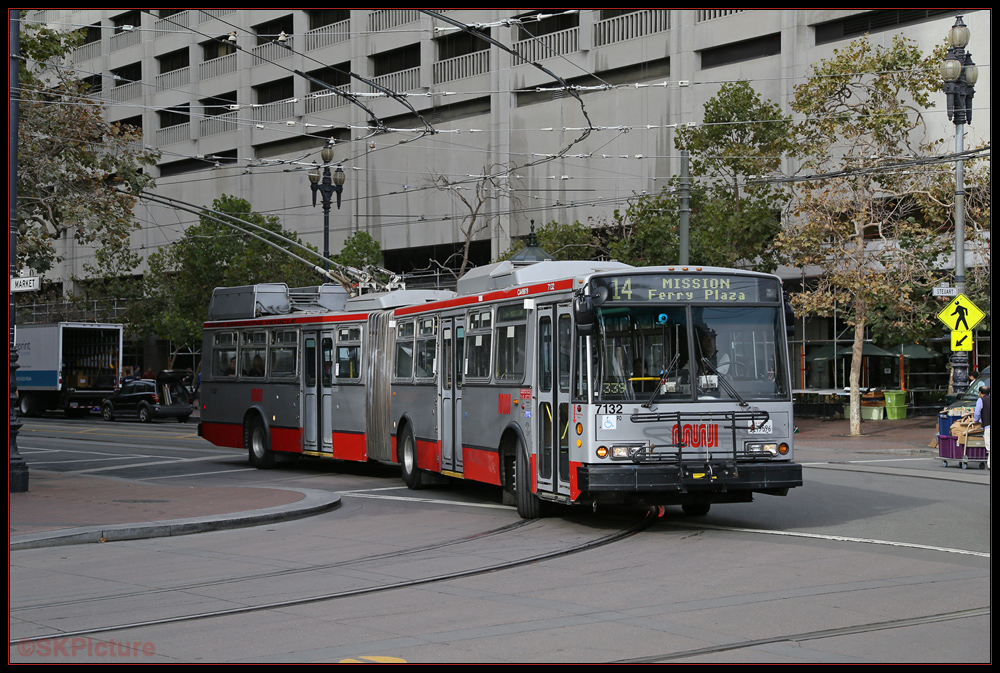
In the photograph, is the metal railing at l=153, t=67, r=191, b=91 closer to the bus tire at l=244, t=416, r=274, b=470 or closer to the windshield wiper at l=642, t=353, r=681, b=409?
the bus tire at l=244, t=416, r=274, b=470

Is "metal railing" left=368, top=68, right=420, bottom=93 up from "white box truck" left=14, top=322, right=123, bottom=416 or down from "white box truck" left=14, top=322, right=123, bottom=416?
up

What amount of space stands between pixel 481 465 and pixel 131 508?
15.8ft

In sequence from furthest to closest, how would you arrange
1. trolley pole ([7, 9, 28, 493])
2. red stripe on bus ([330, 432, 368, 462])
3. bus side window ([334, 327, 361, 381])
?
bus side window ([334, 327, 361, 381]) < red stripe on bus ([330, 432, 368, 462]) < trolley pole ([7, 9, 28, 493])

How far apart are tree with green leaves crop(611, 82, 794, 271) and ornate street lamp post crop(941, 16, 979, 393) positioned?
314 inches

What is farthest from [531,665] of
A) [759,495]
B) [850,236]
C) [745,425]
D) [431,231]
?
[431,231]

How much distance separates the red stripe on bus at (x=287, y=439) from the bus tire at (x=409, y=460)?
3.88 meters

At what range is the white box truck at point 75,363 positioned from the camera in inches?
1848

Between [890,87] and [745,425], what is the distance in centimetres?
2306

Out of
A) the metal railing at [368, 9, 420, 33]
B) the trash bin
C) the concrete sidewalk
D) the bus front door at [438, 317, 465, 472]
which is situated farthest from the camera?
the metal railing at [368, 9, 420, 33]

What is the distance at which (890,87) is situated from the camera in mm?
33000

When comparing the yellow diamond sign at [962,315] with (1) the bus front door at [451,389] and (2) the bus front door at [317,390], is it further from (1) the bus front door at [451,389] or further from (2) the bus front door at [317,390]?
(2) the bus front door at [317,390]

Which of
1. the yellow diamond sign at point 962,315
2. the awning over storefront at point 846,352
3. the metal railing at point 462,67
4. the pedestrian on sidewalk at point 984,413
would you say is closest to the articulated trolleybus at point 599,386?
the pedestrian on sidewalk at point 984,413

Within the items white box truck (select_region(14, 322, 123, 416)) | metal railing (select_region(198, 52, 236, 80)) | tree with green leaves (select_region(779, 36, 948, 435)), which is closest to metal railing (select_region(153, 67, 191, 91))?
metal railing (select_region(198, 52, 236, 80))

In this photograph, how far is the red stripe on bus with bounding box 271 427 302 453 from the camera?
2283 centimetres
